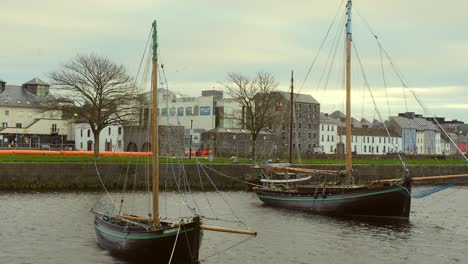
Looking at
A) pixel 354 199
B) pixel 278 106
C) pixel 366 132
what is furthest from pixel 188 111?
pixel 354 199

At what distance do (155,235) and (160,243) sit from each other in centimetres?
40

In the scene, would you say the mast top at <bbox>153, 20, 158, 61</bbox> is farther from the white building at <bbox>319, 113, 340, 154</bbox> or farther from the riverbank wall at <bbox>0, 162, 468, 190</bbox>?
the white building at <bbox>319, 113, 340, 154</bbox>

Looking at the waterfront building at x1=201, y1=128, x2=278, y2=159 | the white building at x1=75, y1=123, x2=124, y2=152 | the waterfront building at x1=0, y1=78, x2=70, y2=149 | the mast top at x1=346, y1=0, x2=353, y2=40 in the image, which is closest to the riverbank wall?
the mast top at x1=346, y1=0, x2=353, y2=40

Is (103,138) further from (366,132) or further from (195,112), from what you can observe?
(366,132)

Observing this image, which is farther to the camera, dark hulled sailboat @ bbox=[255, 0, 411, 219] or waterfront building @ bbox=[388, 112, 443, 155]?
waterfront building @ bbox=[388, 112, 443, 155]

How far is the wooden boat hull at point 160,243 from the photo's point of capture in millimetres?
24797

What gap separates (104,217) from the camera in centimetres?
3075

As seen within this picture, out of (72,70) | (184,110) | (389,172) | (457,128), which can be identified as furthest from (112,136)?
(457,128)

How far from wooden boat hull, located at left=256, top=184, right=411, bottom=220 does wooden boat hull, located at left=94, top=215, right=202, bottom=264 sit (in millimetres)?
20152

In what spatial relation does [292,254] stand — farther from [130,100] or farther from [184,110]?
[184,110]

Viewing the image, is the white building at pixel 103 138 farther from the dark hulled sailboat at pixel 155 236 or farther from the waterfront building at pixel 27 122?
the dark hulled sailboat at pixel 155 236

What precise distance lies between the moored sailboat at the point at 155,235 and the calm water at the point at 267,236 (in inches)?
45.3

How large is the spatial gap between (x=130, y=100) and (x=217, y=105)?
168ft

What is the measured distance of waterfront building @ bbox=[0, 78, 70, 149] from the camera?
114 metres
